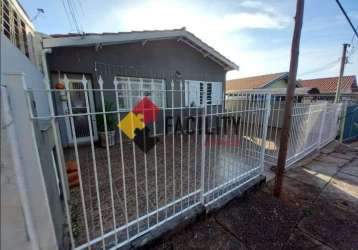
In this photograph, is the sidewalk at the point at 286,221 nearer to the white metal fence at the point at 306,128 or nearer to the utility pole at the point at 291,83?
the utility pole at the point at 291,83

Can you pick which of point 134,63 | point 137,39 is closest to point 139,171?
point 134,63

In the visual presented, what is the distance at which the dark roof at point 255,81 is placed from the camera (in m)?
15.1

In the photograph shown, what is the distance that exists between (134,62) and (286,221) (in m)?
6.04

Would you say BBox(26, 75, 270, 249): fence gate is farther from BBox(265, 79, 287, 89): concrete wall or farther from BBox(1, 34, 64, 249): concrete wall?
BBox(265, 79, 287, 89): concrete wall

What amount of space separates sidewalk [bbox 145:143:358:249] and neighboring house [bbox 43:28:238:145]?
84.5 inches

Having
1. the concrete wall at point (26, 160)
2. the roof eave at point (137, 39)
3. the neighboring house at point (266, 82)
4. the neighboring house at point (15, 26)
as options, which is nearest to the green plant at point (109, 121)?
the roof eave at point (137, 39)

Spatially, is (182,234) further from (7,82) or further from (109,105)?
(109,105)

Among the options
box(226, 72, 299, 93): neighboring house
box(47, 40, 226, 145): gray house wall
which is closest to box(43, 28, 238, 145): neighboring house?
box(47, 40, 226, 145): gray house wall

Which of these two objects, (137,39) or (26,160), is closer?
(26,160)

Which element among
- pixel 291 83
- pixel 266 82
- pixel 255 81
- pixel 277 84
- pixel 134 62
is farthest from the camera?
pixel 255 81

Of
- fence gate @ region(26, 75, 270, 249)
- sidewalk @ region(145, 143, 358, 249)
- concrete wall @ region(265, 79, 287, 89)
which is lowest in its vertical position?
sidewalk @ region(145, 143, 358, 249)

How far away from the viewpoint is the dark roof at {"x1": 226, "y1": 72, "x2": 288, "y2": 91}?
15078 millimetres

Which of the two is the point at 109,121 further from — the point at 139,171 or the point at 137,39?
the point at 137,39

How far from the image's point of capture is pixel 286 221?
228 cm
